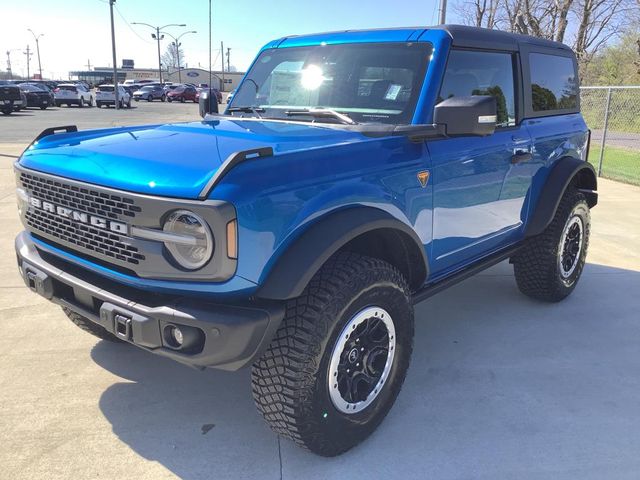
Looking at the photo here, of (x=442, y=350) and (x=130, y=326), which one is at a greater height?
(x=130, y=326)

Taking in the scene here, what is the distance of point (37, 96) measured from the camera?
105 feet

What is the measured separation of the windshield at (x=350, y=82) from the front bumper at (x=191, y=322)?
4.61 feet

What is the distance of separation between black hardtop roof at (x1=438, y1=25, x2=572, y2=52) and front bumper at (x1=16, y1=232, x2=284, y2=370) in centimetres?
202

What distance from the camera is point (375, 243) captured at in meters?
2.86

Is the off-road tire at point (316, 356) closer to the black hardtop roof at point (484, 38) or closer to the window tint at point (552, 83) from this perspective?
the black hardtop roof at point (484, 38)

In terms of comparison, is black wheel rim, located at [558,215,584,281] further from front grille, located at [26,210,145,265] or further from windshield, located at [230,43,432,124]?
front grille, located at [26,210,145,265]

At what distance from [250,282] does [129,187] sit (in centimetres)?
60

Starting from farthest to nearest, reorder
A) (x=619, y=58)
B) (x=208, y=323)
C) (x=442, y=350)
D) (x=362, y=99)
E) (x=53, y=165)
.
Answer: (x=619, y=58), (x=442, y=350), (x=362, y=99), (x=53, y=165), (x=208, y=323)

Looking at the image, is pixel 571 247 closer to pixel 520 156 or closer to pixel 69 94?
pixel 520 156

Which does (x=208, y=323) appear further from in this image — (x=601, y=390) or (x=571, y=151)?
(x=571, y=151)

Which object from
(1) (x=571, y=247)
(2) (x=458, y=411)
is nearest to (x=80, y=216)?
(2) (x=458, y=411)

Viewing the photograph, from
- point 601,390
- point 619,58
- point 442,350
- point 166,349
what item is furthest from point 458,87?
point 619,58

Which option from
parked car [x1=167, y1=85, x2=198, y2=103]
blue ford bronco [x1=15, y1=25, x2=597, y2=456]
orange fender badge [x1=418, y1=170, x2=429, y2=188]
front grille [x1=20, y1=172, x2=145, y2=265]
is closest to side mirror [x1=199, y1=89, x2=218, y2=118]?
blue ford bronco [x1=15, y1=25, x2=597, y2=456]

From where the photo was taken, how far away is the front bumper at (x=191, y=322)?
6.79 ft
